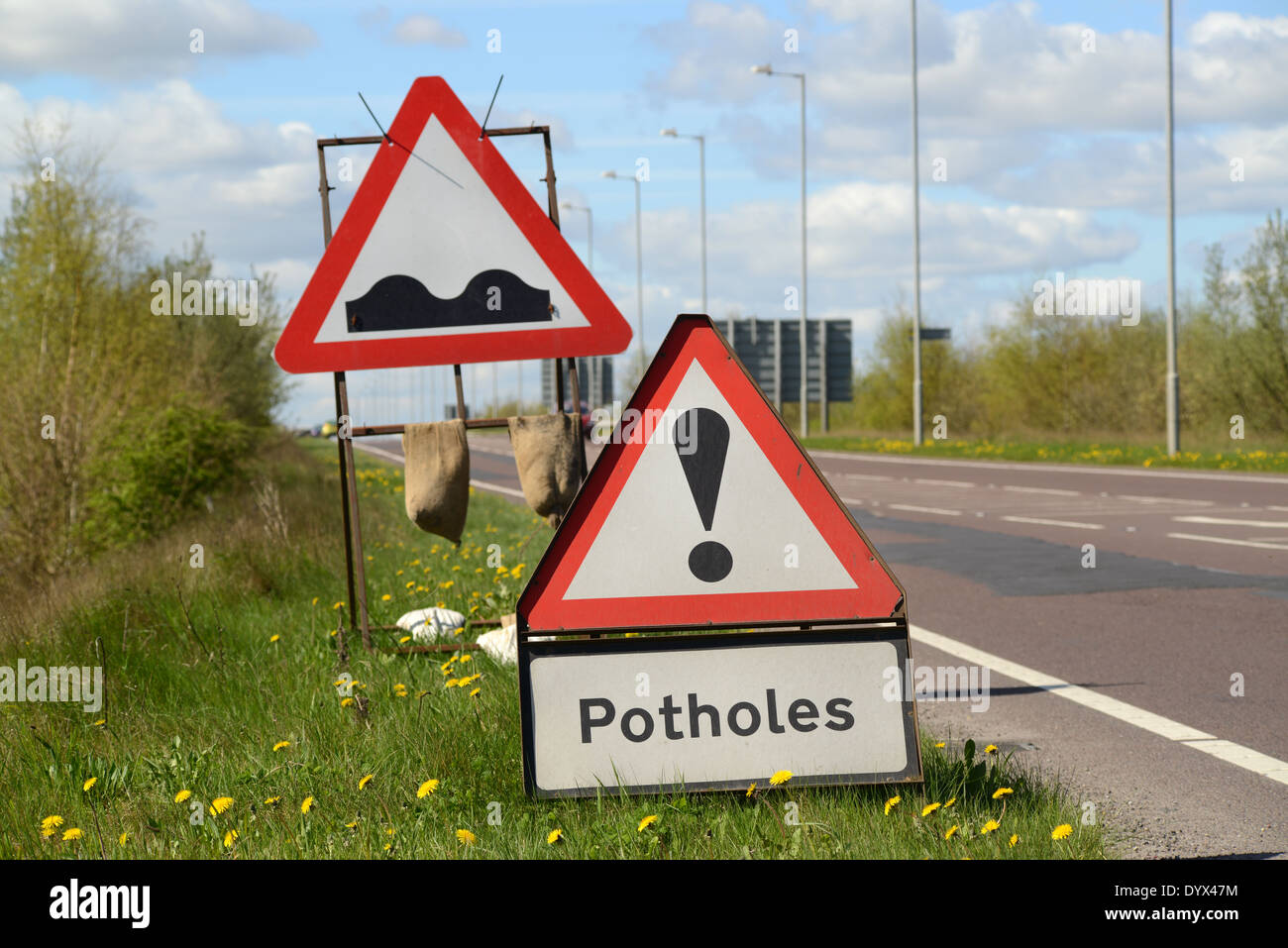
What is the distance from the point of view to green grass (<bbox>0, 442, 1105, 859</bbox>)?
11.4 ft

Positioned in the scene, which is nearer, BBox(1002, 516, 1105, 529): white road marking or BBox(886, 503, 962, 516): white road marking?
BBox(1002, 516, 1105, 529): white road marking

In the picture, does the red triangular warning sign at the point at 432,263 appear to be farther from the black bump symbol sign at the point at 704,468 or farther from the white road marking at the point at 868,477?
the white road marking at the point at 868,477

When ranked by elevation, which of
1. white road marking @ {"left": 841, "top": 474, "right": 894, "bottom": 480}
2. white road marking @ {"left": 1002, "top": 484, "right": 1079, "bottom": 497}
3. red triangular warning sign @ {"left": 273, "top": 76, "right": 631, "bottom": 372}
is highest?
red triangular warning sign @ {"left": 273, "top": 76, "right": 631, "bottom": 372}

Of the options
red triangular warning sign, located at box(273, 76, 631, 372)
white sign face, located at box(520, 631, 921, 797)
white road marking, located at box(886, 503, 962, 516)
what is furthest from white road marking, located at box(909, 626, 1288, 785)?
white road marking, located at box(886, 503, 962, 516)

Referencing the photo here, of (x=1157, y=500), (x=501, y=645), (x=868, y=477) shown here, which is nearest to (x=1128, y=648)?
(x=501, y=645)

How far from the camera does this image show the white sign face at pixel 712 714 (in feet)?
11.4

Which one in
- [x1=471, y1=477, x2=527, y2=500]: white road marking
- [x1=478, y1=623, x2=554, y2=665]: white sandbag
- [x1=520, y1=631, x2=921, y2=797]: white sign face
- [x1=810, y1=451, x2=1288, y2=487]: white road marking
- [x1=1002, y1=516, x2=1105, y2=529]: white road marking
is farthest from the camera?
[x1=471, y1=477, x2=527, y2=500]: white road marking

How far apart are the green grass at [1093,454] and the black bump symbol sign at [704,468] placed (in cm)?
2219

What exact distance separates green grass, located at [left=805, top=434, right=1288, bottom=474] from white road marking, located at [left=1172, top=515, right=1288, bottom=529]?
9173 millimetres

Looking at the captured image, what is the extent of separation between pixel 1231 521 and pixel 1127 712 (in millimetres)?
9874

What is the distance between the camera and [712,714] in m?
3.49

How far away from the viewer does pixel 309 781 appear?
162 inches

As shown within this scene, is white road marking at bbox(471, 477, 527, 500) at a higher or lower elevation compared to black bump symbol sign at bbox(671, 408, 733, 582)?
lower

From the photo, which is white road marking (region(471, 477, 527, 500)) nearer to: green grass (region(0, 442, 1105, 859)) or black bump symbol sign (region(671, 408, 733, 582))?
green grass (region(0, 442, 1105, 859))
